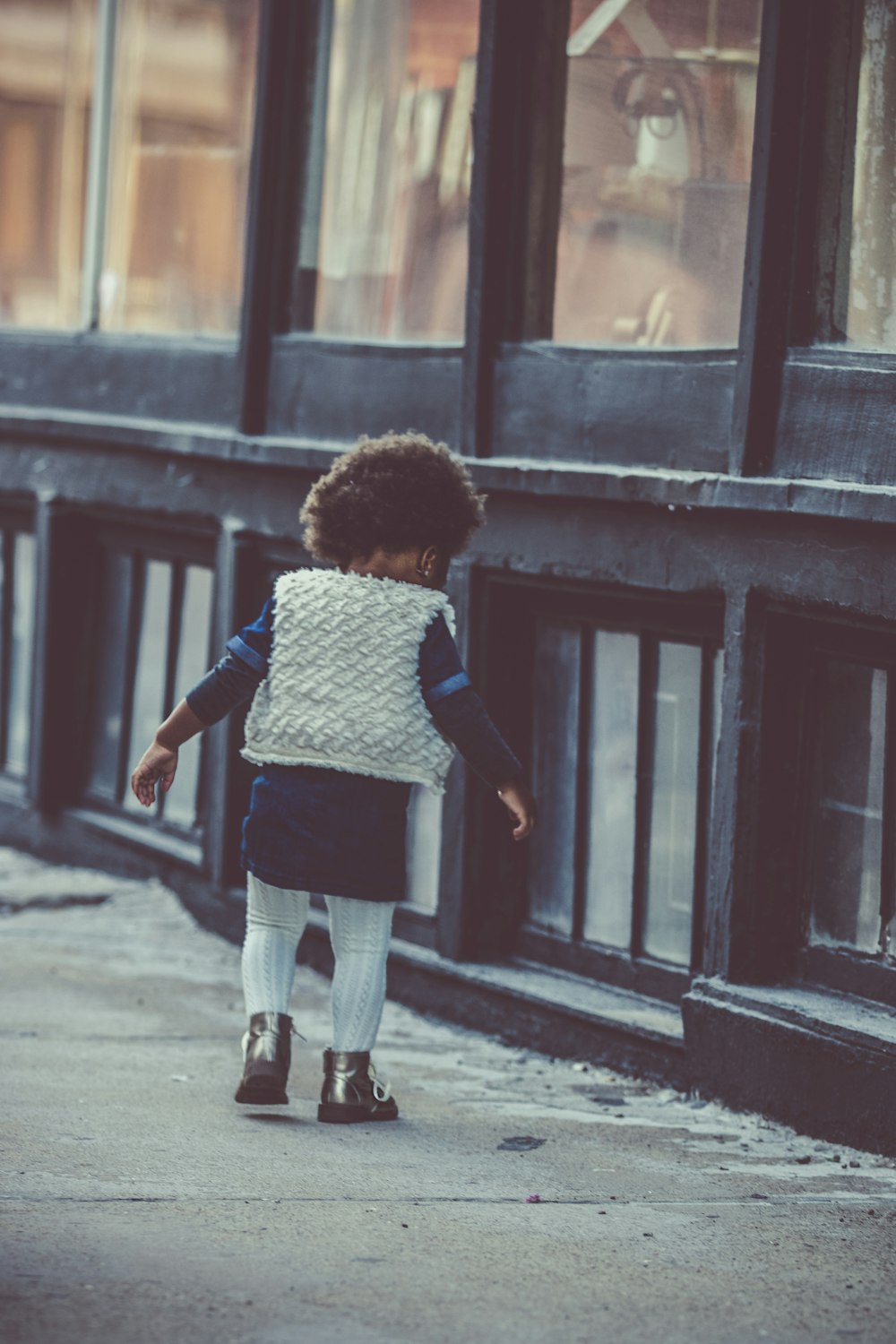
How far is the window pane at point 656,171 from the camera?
638 centimetres

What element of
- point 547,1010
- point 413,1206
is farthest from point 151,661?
point 413,1206

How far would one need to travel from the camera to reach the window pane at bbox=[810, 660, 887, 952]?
567cm

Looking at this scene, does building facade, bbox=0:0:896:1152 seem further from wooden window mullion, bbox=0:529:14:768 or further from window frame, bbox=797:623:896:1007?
wooden window mullion, bbox=0:529:14:768

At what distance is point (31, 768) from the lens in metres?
10.1

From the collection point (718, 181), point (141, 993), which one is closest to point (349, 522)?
point (718, 181)

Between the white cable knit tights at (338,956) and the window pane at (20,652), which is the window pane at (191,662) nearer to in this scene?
the window pane at (20,652)

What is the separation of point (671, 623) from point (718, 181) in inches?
52.2

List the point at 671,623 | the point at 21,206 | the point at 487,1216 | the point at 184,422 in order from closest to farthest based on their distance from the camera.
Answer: the point at 487,1216 < the point at 671,623 < the point at 184,422 < the point at 21,206

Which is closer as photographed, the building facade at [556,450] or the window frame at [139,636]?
the building facade at [556,450]

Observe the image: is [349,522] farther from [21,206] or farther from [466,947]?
[21,206]

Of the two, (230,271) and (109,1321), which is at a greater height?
(230,271)

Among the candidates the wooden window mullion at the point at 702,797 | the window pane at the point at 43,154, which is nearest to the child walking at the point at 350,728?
the wooden window mullion at the point at 702,797

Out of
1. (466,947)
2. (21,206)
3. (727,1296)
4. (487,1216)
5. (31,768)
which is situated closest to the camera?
(727,1296)

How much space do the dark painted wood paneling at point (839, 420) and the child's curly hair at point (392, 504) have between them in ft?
3.14
